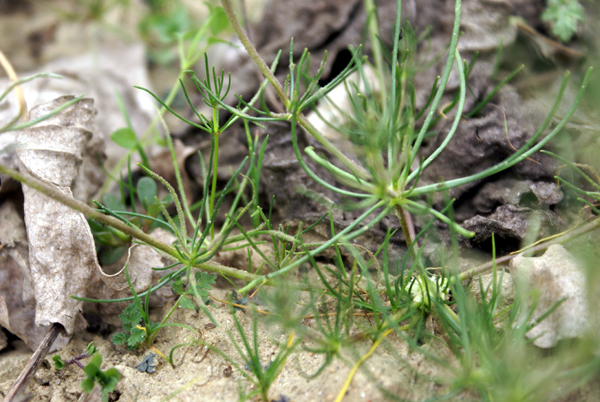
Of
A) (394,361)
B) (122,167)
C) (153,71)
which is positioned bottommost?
(394,361)

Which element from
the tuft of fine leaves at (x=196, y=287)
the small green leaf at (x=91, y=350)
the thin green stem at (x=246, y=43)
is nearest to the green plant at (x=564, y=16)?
the thin green stem at (x=246, y=43)

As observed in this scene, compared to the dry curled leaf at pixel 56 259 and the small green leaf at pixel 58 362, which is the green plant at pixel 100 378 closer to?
the small green leaf at pixel 58 362

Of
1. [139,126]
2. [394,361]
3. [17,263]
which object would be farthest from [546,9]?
[17,263]

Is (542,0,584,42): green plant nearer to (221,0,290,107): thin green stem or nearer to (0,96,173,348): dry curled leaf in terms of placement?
(221,0,290,107): thin green stem

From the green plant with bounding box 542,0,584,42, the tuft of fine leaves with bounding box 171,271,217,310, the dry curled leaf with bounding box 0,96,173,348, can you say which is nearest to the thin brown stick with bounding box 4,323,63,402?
the dry curled leaf with bounding box 0,96,173,348

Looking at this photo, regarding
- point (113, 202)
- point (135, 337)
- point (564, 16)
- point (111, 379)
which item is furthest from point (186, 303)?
point (564, 16)

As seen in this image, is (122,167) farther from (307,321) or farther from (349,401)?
(349,401)
